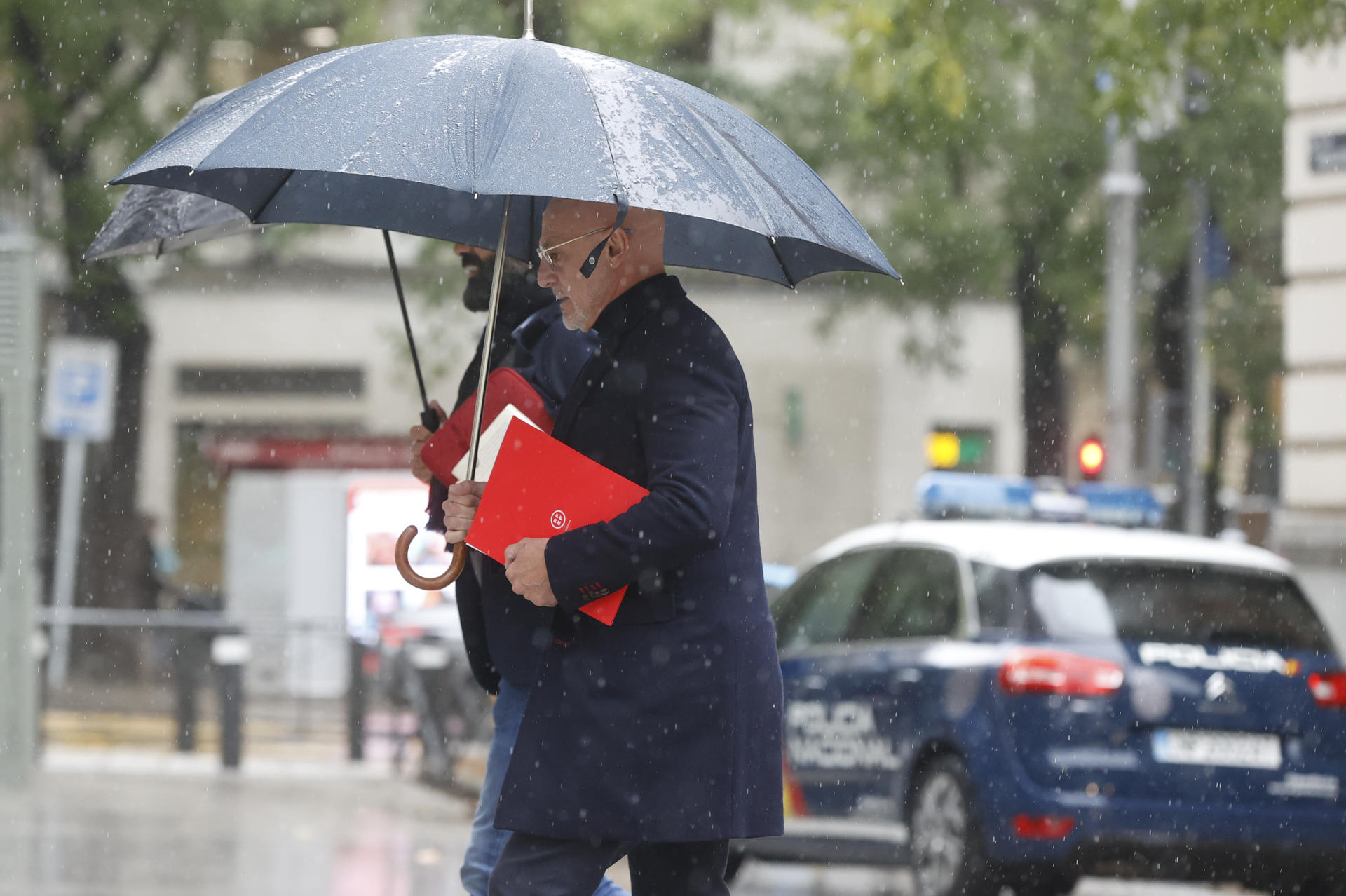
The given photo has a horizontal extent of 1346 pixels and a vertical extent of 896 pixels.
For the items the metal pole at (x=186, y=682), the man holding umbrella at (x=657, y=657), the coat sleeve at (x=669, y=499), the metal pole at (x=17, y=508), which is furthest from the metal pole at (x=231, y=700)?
the coat sleeve at (x=669, y=499)

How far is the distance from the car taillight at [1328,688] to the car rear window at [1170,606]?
114 millimetres

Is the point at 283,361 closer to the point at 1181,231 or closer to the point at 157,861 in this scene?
the point at 1181,231

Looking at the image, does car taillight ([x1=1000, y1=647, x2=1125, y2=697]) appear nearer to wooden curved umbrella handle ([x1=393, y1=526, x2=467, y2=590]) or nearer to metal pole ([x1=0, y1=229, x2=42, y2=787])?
wooden curved umbrella handle ([x1=393, y1=526, x2=467, y2=590])

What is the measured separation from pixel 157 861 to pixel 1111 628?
427 cm

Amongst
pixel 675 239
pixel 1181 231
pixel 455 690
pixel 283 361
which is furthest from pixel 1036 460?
pixel 675 239

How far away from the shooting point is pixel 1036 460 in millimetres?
23703

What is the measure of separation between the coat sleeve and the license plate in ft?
15.1

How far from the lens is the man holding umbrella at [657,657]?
334 centimetres

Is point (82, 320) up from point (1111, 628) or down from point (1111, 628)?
up

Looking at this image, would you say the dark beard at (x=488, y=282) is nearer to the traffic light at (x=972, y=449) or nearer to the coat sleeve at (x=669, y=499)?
the coat sleeve at (x=669, y=499)

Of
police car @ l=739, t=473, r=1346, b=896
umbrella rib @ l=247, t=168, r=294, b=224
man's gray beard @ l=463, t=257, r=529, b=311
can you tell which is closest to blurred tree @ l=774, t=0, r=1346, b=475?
police car @ l=739, t=473, r=1346, b=896

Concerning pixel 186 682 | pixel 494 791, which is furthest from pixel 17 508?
pixel 494 791

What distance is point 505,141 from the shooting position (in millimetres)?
3508

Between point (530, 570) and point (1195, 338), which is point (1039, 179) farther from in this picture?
point (530, 570)
